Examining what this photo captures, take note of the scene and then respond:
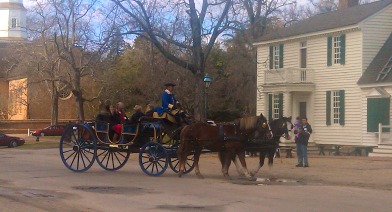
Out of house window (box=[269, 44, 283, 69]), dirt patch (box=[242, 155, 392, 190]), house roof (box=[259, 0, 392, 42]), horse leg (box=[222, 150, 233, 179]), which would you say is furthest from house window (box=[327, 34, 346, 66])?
horse leg (box=[222, 150, 233, 179])

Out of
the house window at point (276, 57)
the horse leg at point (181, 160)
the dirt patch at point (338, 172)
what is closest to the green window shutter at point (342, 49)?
the house window at point (276, 57)

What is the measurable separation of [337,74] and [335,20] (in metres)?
3.46

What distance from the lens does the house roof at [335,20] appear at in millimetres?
32812

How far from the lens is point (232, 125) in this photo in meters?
17.2

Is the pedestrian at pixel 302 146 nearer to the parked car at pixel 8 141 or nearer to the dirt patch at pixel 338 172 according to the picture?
the dirt patch at pixel 338 172

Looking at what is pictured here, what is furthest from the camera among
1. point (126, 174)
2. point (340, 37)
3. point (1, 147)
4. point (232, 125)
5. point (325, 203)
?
point (1, 147)

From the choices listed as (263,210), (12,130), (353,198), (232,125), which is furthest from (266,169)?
(12,130)

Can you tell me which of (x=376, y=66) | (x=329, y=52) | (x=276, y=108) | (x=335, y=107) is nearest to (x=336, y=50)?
(x=329, y=52)

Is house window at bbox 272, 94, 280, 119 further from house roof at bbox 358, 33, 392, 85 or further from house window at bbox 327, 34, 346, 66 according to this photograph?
house roof at bbox 358, 33, 392, 85

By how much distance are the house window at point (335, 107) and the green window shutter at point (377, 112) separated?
257 cm

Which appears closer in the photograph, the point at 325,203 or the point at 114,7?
the point at 325,203

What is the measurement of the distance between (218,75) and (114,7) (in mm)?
25933

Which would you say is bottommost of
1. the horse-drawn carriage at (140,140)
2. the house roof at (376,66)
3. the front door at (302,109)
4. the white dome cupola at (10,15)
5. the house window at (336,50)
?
the horse-drawn carriage at (140,140)

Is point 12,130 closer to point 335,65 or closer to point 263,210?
point 335,65
